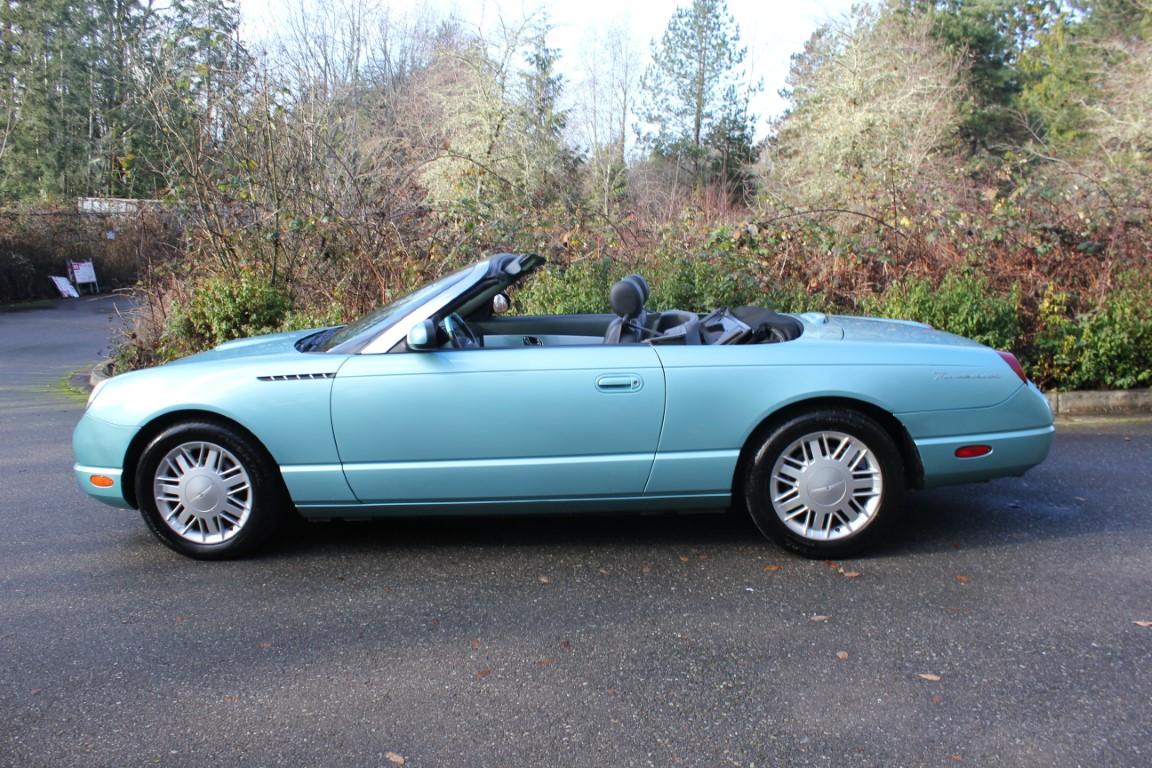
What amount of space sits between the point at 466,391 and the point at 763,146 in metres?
31.4

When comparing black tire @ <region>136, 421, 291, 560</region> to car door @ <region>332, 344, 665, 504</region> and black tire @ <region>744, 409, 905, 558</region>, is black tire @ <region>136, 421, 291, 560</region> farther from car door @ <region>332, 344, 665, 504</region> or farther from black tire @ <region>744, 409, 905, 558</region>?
black tire @ <region>744, 409, 905, 558</region>

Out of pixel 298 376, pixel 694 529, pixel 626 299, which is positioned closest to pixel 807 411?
pixel 694 529

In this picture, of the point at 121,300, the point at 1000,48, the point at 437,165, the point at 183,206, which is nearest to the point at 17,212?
the point at 121,300

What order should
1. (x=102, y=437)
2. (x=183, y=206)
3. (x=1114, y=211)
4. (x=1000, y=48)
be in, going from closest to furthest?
(x=102, y=437) < (x=1114, y=211) < (x=183, y=206) < (x=1000, y=48)

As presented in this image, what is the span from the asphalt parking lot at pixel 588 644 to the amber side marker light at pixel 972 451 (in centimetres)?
48

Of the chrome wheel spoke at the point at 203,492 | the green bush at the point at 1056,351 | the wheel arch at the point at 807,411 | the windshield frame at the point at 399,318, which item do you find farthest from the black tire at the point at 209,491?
the green bush at the point at 1056,351

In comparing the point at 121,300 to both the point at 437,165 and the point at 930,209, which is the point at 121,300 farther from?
the point at 930,209

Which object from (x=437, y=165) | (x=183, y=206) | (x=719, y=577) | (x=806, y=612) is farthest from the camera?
(x=437, y=165)

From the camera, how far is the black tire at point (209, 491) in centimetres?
423

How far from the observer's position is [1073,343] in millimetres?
7844

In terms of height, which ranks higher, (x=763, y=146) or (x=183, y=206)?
(x=763, y=146)

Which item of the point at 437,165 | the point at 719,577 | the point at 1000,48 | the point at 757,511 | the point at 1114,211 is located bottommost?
the point at 719,577

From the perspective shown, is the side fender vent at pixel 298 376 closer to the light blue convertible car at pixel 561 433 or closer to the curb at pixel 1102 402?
the light blue convertible car at pixel 561 433

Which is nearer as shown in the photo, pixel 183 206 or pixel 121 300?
pixel 183 206
